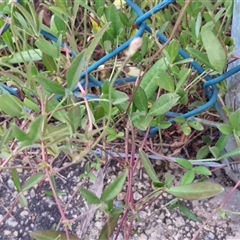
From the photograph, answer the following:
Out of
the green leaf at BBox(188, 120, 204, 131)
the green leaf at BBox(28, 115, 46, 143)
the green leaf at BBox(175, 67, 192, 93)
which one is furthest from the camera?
the green leaf at BBox(188, 120, 204, 131)

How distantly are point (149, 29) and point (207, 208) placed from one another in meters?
0.35

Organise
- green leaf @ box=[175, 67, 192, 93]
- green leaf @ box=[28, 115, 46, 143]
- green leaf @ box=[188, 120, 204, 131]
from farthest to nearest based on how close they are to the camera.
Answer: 1. green leaf @ box=[188, 120, 204, 131]
2. green leaf @ box=[175, 67, 192, 93]
3. green leaf @ box=[28, 115, 46, 143]

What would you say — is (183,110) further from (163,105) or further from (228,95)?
(163,105)

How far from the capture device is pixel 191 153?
98 centimetres

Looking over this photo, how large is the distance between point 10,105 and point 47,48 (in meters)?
0.11

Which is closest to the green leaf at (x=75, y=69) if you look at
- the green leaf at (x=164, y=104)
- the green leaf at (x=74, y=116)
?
the green leaf at (x=74, y=116)

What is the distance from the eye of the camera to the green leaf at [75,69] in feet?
2.02

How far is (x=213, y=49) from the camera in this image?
0.67 metres

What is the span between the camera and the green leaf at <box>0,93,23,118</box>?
2.17 ft

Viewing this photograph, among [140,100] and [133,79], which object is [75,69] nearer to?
[140,100]

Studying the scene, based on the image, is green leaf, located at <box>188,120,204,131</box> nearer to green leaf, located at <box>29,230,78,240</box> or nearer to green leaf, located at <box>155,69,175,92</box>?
green leaf, located at <box>155,69,175,92</box>

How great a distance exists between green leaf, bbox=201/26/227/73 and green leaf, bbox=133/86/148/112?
0.34 feet

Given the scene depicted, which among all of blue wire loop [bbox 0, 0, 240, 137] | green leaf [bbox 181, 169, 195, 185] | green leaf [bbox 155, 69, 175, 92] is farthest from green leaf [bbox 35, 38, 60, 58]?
Result: green leaf [bbox 181, 169, 195, 185]

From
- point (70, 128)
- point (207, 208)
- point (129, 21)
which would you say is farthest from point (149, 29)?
point (207, 208)
